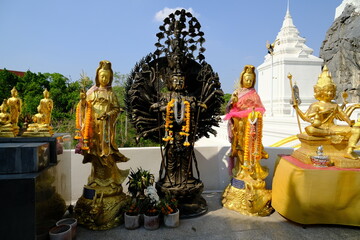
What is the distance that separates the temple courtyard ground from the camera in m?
3.11

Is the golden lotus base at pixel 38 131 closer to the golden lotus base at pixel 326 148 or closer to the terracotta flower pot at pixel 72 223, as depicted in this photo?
the terracotta flower pot at pixel 72 223

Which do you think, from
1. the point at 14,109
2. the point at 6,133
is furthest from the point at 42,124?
the point at 14,109

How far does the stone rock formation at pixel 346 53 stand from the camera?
730 inches

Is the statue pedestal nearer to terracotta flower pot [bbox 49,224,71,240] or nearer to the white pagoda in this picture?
terracotta flower pot [bbox 49,224,71,240]

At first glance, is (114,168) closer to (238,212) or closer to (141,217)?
(141,217)

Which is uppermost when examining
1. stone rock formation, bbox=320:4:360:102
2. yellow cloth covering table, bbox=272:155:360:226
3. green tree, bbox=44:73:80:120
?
stone rock formation, bbox=320:4:360:102

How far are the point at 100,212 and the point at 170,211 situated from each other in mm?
1004

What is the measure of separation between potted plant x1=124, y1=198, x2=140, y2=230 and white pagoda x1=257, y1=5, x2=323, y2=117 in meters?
12.1

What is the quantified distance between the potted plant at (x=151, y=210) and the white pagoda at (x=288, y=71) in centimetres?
1197

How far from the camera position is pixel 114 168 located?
3.65 meters

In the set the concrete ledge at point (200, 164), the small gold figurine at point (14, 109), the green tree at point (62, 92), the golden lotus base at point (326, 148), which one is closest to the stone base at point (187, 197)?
the concrete ledge at point (200, 164)

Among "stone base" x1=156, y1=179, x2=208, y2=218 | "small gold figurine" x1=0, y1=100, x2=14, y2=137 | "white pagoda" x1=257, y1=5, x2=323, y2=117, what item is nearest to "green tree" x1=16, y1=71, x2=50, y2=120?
"small gold figurine" x1=0, y1=100, x2=14, y2=137

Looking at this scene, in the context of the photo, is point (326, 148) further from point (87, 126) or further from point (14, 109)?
point (14, 109)

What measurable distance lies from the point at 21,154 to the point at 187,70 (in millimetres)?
2751
